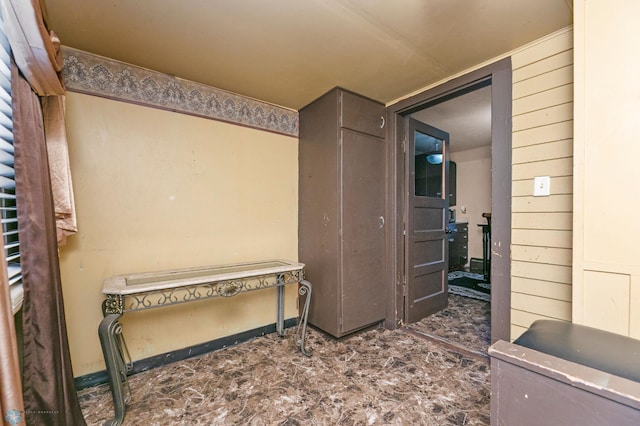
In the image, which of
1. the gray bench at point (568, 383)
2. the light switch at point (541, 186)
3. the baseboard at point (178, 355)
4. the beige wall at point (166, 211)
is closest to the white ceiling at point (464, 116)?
the light switch at point (541, 186)

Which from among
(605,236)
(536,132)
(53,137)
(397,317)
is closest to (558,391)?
(605,236)

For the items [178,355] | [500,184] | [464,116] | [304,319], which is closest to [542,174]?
[500,184]

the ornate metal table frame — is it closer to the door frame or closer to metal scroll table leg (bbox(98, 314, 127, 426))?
metal scroll table leg (bbox(98, 314, 127, 426))

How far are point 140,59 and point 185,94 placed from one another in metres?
0.36

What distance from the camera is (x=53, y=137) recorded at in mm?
1415

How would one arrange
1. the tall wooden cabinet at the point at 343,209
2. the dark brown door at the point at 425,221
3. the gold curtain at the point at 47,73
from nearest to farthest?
the gold curtain at the point at 47,73, the tall wooden cabinet at the point at 343,209, the dark brown door at the point at 425,221

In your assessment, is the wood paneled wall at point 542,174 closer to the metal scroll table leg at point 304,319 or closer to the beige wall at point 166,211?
the metal scroll table leg at point 304,319

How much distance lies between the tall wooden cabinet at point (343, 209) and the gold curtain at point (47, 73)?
5.79 feet

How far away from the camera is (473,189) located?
211 inches

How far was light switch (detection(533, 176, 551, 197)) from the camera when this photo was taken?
168 centimetres

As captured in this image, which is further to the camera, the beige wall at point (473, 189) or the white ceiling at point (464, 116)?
the beige wall at point (473, 189)

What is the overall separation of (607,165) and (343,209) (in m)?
1.60

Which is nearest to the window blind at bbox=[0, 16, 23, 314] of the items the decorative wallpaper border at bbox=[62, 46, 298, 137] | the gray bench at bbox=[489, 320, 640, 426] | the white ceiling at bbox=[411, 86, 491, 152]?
the decorative wallpaper border at bbox=[62, 46, 298, 137]

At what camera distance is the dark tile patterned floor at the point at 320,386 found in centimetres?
148
